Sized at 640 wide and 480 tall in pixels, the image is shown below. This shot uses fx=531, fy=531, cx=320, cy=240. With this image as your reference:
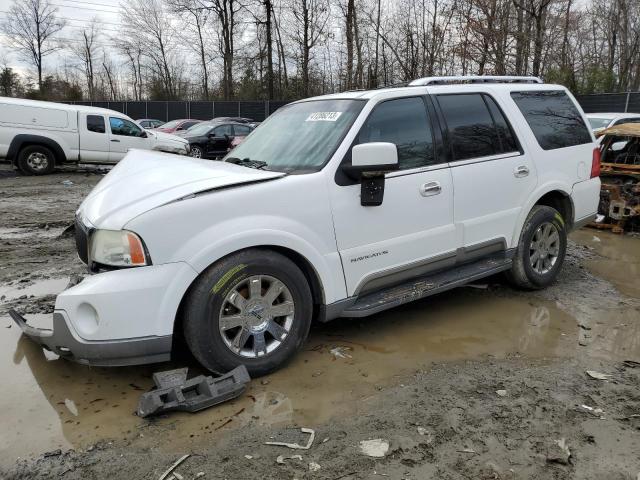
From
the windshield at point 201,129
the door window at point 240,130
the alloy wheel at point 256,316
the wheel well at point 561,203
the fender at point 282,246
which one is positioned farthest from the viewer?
the door window at point 240,130

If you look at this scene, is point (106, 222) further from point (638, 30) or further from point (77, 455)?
point (638, 30)

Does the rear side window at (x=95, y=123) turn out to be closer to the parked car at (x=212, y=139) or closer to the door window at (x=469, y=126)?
the parked car at (x=212, y=139)

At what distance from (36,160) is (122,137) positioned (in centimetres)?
231

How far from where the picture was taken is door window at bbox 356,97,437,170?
388 cm

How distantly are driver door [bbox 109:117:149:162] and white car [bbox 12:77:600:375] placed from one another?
11605 millimetres

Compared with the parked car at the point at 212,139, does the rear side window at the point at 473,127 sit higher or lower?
lower

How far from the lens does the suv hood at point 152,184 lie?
3086mm

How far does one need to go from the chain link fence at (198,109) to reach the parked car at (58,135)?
1881 cm

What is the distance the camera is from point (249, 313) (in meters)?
3.30

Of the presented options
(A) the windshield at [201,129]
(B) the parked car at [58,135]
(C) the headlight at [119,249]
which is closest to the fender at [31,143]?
(B) the parked car at [58,135]

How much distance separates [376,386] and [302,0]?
35.4 meters

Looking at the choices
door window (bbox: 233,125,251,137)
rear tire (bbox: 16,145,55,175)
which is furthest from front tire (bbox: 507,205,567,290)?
door window (bbox: 233,125,251,137)

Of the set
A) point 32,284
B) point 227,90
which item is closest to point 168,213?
point 32,284

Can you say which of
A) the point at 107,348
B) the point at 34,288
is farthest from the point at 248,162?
the point at 34,288
